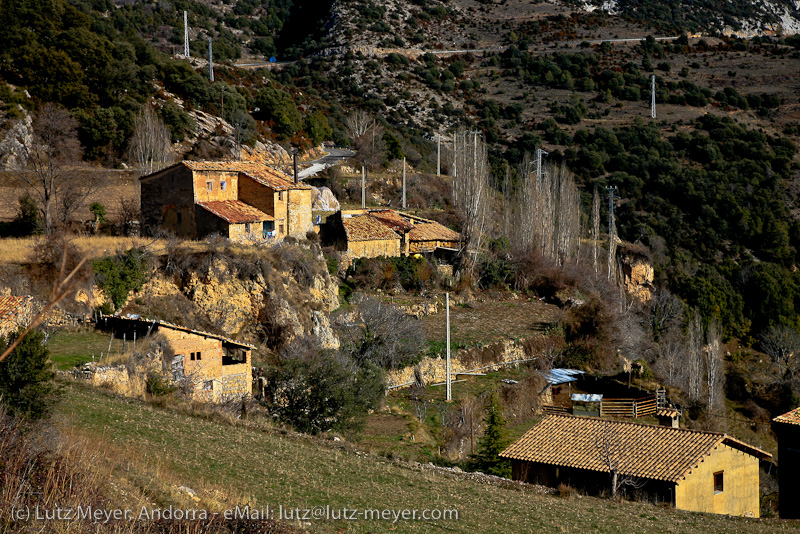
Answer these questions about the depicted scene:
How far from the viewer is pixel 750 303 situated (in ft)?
180

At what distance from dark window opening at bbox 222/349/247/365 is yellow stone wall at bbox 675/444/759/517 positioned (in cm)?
1303

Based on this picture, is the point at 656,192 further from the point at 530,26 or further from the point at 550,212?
the point at 530,26

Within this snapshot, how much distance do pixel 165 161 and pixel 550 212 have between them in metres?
23.2

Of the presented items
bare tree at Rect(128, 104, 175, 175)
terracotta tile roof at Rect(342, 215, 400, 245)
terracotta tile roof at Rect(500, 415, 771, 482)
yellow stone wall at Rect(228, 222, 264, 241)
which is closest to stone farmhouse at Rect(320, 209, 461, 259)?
terracotta tile roof at Rect(342, 215, 400, 245)

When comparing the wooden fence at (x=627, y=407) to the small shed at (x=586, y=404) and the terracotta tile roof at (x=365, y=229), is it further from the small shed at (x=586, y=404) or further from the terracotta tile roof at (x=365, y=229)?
the terracotta tile roof at (x=365, y=229)

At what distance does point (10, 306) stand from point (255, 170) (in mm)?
17216

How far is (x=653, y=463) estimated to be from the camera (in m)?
21.1

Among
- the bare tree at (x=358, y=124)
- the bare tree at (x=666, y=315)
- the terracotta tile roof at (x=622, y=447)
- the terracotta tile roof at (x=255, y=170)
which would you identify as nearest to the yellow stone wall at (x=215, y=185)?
the terracotta tile roof at (x=255, y=170)

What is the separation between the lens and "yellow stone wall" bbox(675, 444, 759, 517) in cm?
2064

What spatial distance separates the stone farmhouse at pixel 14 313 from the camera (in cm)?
2045

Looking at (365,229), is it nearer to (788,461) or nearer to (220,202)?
(220,202)

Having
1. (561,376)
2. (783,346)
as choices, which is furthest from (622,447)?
(783,346)

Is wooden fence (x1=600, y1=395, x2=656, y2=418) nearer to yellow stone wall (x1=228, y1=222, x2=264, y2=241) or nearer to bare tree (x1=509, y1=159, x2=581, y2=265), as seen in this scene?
bare tree (x1=509, y1=159, x2=581, y2=265)

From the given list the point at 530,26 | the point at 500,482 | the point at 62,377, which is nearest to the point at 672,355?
the point at 500,482
